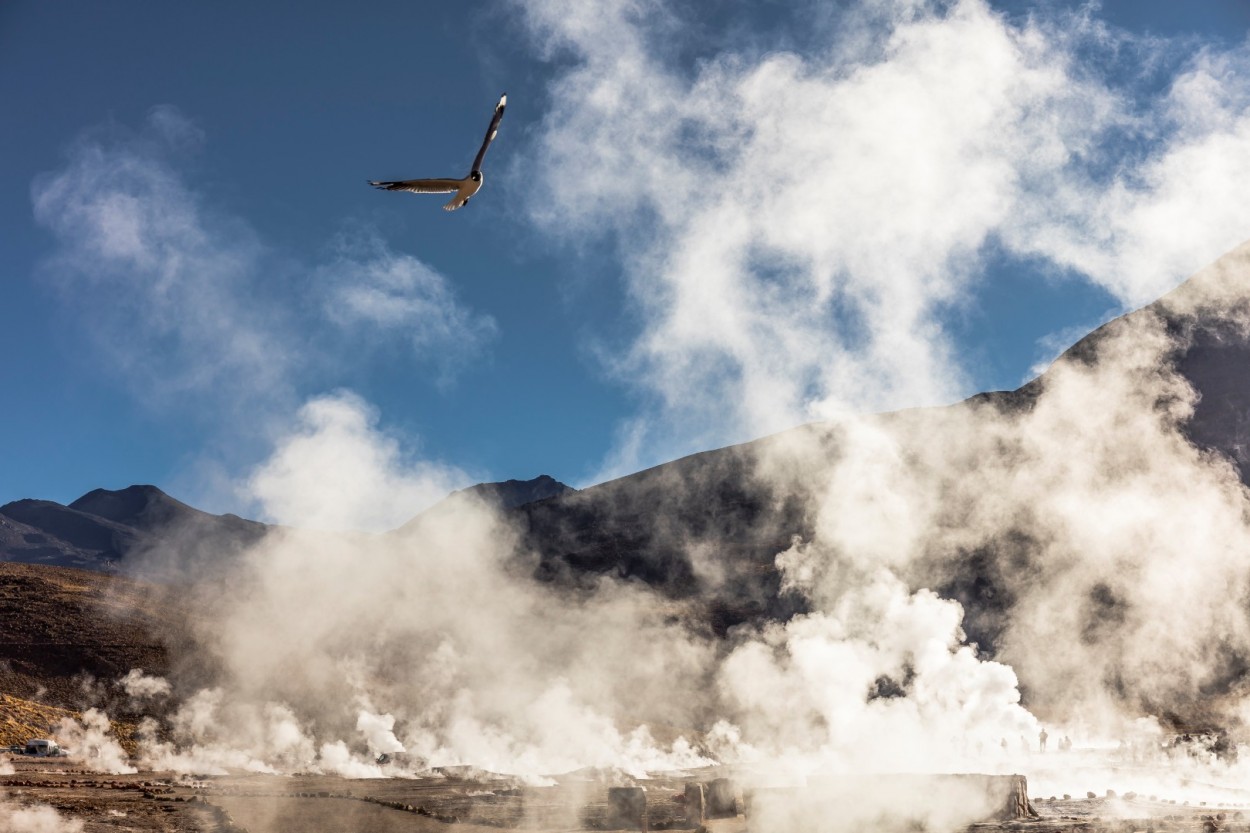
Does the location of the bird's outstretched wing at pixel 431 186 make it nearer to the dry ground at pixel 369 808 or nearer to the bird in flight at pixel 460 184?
the bird in flight at pixel 460 184

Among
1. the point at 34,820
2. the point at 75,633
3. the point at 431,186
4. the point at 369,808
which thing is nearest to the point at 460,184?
the point at 431,186

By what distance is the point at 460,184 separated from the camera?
12.2 meters

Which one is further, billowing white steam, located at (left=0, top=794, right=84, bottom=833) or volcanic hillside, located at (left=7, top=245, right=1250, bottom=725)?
volcanic hillside, located at (left=7, top=245, right=1250, bottom=725)

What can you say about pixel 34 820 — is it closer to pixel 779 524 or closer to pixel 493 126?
pixel 493 126

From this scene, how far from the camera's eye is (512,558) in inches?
4311

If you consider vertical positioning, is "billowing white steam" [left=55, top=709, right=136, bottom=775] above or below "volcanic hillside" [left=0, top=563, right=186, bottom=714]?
below

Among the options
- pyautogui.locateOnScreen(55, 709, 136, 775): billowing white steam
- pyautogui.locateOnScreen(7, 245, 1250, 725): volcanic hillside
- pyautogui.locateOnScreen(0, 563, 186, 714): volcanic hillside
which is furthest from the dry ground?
pyautogui.locateOnScreen(7, 245, 1250, 725): volcanic hillside

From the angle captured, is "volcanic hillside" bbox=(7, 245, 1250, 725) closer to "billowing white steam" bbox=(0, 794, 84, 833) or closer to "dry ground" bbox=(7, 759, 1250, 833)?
"dry ground" bbox=(7, 759, 1250, 833)

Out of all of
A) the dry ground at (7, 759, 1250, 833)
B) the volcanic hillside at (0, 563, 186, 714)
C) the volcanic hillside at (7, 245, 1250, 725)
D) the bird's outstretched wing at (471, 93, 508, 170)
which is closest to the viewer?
the bird's outstretched wing at (471, 93, 508, 170)

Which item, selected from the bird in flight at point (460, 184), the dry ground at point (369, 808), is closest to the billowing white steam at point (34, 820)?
the dry ground at point (369, 808)

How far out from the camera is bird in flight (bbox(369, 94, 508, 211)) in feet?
38.8

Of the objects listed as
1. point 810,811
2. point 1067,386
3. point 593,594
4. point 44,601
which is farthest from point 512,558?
point 810,811

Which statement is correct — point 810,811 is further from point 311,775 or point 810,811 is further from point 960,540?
→ point 960,540

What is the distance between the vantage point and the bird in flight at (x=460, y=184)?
11.8 metres
